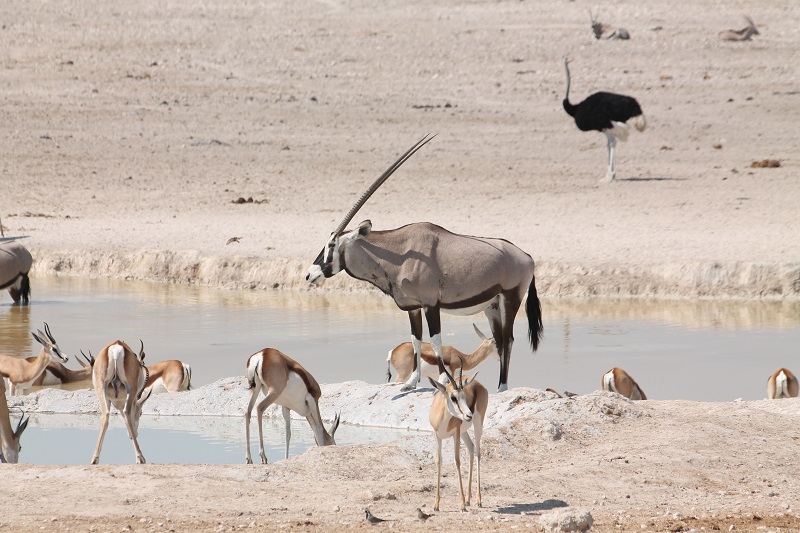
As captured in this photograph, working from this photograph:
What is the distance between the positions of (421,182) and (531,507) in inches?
773

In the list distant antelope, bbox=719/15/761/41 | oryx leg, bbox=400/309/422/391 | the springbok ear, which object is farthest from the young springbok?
distant antelope, bbox=719/15/761/41

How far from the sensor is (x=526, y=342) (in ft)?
48.3

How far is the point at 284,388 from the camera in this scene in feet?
31.0

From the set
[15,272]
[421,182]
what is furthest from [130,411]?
[421,182]

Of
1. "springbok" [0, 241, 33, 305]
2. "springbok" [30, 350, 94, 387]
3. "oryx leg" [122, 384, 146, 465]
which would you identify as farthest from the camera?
"springbok" [0, 241, 33, 305]

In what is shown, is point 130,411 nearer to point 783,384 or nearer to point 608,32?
point 783,384

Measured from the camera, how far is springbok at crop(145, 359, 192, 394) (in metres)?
12.0

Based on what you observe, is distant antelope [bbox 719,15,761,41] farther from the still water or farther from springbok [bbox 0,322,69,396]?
springbok [bbox 0,322,69,396]

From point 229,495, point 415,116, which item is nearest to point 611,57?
point 415,116

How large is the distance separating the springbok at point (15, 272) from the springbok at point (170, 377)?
6271 mm

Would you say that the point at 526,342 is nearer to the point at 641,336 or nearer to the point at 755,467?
the point at 641,336

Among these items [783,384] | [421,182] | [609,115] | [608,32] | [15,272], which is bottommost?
[783,384]

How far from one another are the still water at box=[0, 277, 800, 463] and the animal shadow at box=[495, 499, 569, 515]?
337 centimetres

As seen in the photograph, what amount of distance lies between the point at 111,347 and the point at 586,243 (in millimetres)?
12081
